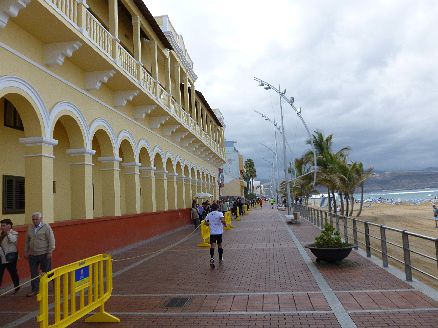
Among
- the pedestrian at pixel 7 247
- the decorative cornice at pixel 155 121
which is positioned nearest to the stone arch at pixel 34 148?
the pedestrian at pixel 7 247

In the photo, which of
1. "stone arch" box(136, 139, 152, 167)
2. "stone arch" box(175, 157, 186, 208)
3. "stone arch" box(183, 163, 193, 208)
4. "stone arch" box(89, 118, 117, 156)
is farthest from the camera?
"stone arch" box(183, 163, 193, 208)

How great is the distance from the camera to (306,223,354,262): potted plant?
1004 cm

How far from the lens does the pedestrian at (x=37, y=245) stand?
26.3ft

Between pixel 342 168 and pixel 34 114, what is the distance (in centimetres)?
3083

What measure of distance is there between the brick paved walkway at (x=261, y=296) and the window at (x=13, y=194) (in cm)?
311

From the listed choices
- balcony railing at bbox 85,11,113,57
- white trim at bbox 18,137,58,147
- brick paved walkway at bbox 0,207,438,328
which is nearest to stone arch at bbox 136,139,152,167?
balcony railing at bbox 85,11,113,57

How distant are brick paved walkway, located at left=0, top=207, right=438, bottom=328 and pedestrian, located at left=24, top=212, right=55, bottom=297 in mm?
624

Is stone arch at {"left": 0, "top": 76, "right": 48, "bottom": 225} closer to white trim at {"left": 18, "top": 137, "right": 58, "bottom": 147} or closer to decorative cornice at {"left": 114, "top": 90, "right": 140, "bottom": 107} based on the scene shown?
white trim at {"left": 18, "top": 137, "right": 58, "bottom": 147}

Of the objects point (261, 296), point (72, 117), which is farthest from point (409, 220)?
point (261, 296)

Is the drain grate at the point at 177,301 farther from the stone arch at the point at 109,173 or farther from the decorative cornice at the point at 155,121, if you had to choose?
the decorative cornice at the point at 155,121

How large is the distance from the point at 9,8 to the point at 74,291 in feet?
19.9

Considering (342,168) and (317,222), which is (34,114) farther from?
(342,168)

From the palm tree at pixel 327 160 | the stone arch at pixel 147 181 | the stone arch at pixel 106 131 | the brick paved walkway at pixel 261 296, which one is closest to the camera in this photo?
the brick paved walkway at pixel 261 296

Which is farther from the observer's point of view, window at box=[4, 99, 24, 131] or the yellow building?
window at box=[4, 99, 24, 131]
